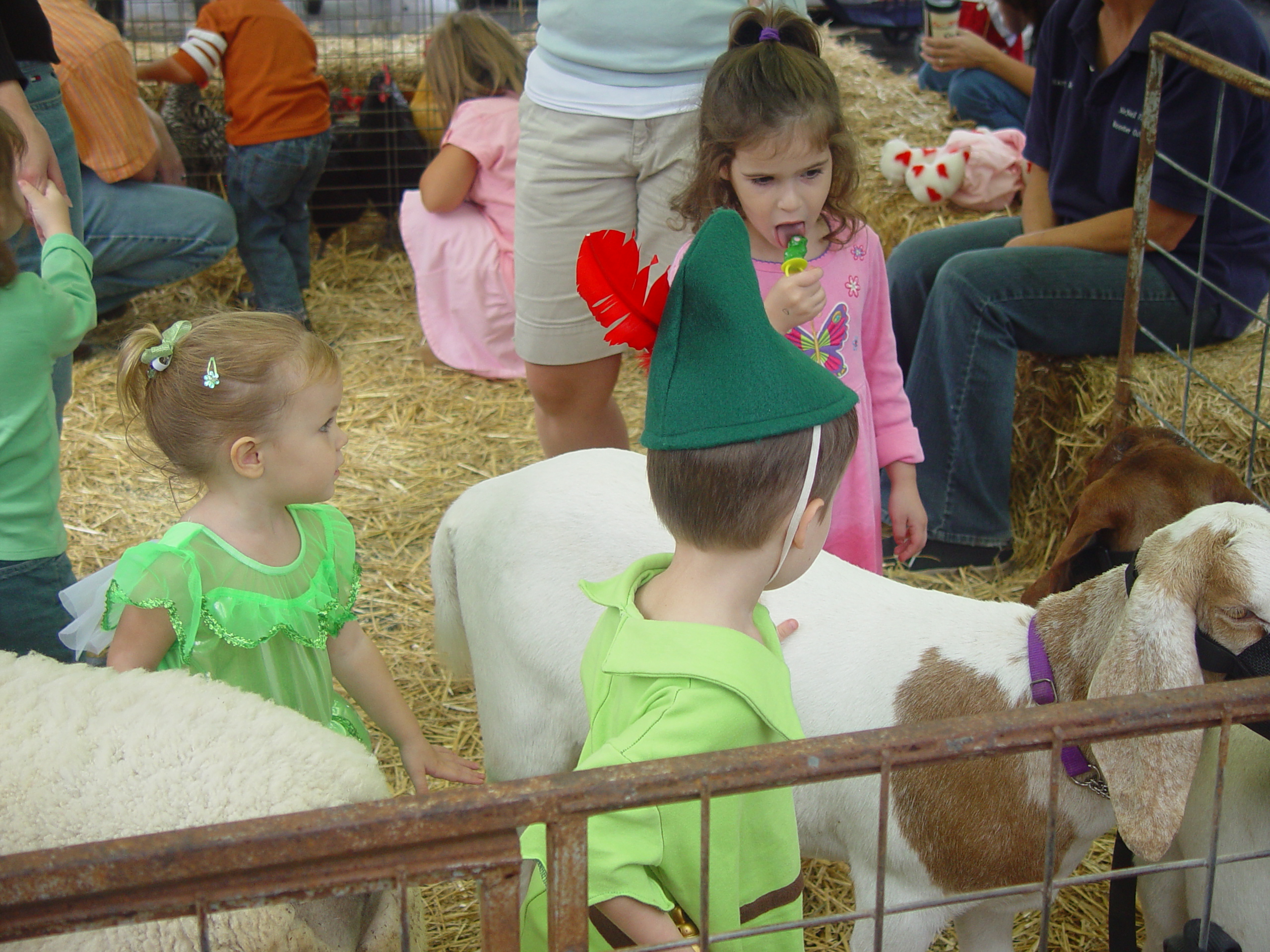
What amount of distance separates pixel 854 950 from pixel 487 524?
1042mm

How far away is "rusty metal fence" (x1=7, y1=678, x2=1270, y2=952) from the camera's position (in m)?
0.92

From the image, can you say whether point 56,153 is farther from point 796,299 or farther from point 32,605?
point 796,299

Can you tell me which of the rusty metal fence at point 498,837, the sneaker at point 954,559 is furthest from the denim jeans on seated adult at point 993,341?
the rusty metal fence at point 498,837

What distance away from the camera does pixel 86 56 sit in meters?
4.71

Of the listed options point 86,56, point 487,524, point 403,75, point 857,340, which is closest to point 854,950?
point 487,524

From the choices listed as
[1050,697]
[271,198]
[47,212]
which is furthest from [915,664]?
[271,198]

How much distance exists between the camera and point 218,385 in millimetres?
1912

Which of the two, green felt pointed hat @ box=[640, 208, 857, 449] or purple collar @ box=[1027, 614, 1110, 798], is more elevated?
green felt pointed hat @ box=[640, 208, 857, 449]

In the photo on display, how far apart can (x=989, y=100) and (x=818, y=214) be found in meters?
3.65

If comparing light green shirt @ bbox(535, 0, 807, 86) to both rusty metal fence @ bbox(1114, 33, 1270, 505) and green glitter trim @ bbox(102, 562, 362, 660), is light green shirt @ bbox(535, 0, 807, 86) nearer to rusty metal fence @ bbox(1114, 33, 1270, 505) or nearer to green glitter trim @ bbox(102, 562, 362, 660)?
rusty metal fence @ bbox(1114, 33, 1270, 505)

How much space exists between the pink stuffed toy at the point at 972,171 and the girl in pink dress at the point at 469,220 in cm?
184

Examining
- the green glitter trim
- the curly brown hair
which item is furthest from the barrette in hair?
the curly brown hair

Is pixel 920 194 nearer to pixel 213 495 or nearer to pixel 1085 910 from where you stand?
pixel 1085 910

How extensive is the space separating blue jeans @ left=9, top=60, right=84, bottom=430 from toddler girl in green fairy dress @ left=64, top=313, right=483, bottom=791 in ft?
4.21
